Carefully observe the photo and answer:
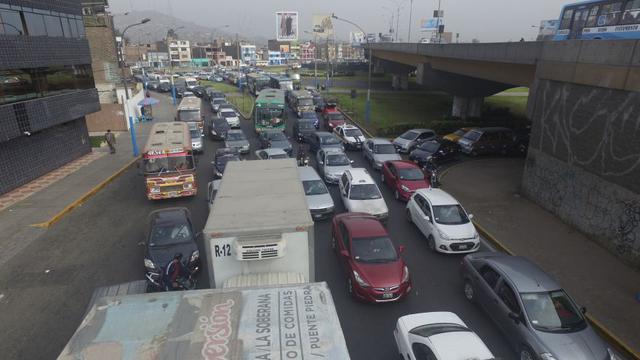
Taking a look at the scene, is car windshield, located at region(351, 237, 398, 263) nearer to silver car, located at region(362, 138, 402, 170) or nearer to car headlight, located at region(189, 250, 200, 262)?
car headlight, located at region(189, 250, 200, 262)

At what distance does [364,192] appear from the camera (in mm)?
15906

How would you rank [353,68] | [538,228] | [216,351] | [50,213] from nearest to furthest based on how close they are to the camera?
[216,351], [538,228], [50,213], [353,68]

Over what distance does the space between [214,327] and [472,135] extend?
24092 mm

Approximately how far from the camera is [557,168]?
16.0 m

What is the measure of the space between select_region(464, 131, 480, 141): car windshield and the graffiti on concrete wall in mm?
7968

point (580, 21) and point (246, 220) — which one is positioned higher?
point (580, 21)

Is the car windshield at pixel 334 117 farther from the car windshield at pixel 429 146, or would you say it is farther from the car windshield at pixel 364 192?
the car windshield at pixel 364 192

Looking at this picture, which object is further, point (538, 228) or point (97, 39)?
point (97, 39)

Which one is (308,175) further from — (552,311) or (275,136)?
(552,311)

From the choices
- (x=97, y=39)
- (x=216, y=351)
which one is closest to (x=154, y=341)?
(x=216, y=351)

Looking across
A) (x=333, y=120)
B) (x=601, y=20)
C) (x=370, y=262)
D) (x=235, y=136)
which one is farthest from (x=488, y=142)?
(x=370, y=262)

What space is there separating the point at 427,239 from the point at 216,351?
34.2ft

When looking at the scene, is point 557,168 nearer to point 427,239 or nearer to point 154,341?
point 427,239

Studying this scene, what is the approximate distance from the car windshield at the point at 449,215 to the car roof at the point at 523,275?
128 inches
